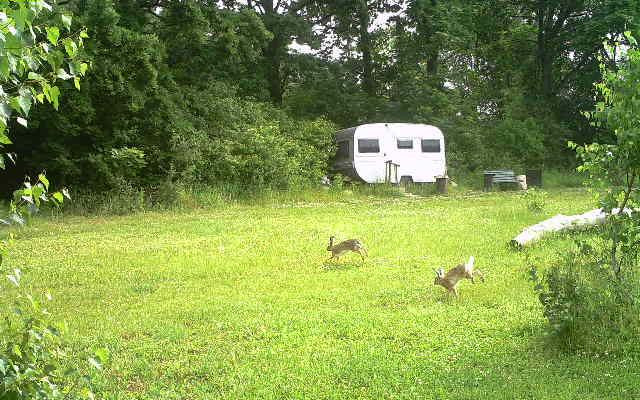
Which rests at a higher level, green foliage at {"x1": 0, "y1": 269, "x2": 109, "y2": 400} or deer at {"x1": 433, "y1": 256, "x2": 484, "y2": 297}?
green foliage at {"x1": 0, "y1": 269, "x2": 109, "y2": 400}

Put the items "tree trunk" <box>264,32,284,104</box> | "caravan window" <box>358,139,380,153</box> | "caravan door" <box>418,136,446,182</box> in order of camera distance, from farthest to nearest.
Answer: "tree trunk" <box>264,32,284,104</box>
"caravan door" <box>418,136,446,182</box>
"caravan window" <box>358,139,380,153</box>

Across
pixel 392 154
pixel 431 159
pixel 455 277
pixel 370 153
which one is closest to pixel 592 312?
pixel 455 277

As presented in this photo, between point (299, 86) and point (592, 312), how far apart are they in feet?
75.1

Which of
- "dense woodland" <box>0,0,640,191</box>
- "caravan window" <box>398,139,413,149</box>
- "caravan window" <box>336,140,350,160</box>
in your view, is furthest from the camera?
"caravan window" <box>336,140,350,160</box>

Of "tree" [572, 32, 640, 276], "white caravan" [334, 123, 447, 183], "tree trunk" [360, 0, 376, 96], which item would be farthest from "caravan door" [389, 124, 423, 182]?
"tree" [572, 32, 640, 276]

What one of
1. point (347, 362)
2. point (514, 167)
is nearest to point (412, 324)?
point (347, 362)

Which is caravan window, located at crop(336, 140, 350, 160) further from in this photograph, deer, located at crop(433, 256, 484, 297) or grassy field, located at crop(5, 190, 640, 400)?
deer, located at crop(433, 256, 484, 297)

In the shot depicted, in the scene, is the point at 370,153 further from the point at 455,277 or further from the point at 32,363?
the point at 32,363

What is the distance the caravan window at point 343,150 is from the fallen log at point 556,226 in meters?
11.8

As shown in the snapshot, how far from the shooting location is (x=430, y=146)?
22203mm

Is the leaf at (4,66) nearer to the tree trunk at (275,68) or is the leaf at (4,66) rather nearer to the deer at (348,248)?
the deer at (348,248)

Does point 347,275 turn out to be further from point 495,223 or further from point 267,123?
point 267,123

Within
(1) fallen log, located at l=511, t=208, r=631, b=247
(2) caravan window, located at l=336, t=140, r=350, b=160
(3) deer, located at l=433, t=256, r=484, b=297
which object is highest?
(2) caravan window, located at l=336, t=140, r=350, b=160

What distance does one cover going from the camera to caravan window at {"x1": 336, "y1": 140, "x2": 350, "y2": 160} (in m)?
22.1
